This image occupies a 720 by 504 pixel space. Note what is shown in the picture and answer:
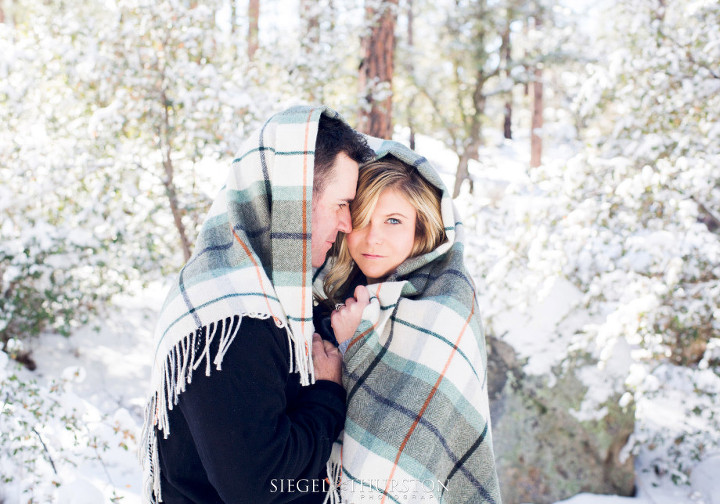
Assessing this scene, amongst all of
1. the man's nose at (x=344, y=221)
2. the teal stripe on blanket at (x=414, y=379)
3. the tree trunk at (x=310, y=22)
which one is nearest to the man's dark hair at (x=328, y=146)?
the man's nose at (x=344, y=221)

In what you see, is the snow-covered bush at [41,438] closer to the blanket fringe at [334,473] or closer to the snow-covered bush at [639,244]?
the blanket fringe at [334,473]

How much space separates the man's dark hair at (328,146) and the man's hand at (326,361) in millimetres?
491

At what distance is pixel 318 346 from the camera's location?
1815 mm

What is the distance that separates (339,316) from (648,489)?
4.01 metres

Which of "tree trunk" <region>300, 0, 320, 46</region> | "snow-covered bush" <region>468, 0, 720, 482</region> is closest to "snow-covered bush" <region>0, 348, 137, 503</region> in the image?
"snow-covered bush" <region>468, 0, 720, 482</region>

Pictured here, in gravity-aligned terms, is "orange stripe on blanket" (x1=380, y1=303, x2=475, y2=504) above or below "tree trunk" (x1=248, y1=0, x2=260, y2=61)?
below

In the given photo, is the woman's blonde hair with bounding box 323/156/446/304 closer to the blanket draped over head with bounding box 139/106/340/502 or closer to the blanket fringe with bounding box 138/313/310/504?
the blanket draped over head with bounding box 139/106/340/502

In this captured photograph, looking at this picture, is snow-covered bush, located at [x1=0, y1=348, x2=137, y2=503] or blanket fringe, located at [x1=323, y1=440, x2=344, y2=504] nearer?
blanket fringe, located at [x1=323, y1=440, x2=344, y2=504]

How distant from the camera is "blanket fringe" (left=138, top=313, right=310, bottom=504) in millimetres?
1437

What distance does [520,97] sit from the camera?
86.1ft

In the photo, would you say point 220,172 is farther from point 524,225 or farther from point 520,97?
point 520,97

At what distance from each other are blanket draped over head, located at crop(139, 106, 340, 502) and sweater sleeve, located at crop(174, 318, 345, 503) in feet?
0.13

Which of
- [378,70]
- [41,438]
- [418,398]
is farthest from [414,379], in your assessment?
[378,70]

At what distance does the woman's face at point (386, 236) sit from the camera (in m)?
2.12
